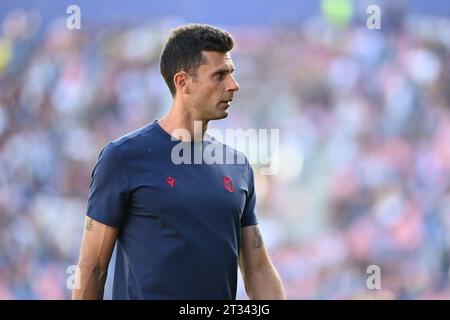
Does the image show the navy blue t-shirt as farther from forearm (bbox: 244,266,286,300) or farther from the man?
forearm (bbox: 244,266,286,300)

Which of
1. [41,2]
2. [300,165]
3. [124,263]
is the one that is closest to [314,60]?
[300,165]

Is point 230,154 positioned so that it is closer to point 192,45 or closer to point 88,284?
point 192,45

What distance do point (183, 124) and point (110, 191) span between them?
1.05 ft

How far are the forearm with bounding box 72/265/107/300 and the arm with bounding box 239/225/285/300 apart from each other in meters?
0.47

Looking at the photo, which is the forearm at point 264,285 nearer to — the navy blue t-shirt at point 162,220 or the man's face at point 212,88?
the navy blue t-shirt at point 162,220

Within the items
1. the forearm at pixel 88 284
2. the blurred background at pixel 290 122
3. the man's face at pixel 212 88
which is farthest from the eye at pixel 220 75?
the blurred background at pixel 290 122

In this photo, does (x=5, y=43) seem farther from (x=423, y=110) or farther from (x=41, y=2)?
(x=423, y=110)

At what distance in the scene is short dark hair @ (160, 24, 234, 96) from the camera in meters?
2.57

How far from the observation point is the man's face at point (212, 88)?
256 cm

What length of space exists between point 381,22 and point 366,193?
112 centimetres

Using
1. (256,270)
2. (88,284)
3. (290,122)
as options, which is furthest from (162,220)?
(290,122)

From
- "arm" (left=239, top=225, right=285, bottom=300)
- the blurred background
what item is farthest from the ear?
the blurred background

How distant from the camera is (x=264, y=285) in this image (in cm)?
262

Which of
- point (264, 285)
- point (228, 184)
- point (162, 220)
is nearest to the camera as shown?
point (162, 220)
